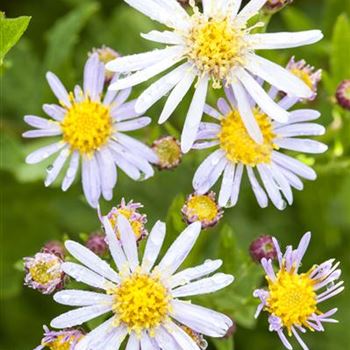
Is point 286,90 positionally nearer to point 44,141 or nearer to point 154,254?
point 154,254

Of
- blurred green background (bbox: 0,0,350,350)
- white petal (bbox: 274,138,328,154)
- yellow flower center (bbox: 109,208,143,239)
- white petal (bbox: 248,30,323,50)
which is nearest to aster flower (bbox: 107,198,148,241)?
yellow flower center (bbox: 109,208,143,239)

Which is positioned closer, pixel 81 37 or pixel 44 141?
pixel 44 141

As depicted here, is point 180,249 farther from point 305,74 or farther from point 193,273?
point 305,74

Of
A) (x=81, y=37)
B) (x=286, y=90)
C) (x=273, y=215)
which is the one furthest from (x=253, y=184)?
(x=81, y=37)

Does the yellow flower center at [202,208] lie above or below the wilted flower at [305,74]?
below

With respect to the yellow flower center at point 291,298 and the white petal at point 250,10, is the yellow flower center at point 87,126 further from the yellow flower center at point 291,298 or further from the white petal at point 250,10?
the yellow flower center at point 291,298

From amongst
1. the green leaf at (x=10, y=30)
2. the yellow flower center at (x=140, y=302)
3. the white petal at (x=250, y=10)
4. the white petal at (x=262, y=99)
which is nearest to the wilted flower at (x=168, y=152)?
the white petal at (x=262, y=99)

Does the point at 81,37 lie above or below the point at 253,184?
above

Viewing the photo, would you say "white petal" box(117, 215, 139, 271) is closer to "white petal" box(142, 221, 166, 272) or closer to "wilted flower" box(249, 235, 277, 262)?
"white petal" box(142, 221, 166, 272)
